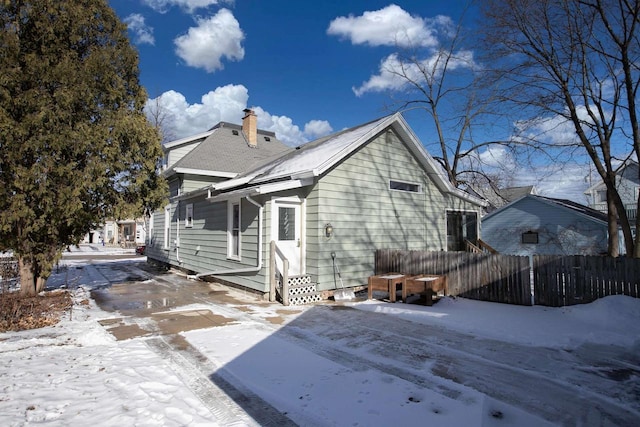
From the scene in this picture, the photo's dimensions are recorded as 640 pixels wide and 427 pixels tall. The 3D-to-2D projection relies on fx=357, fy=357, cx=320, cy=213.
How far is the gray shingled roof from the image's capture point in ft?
51.1

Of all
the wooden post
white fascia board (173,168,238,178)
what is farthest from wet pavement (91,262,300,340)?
white fascia board (173,168,238,178)

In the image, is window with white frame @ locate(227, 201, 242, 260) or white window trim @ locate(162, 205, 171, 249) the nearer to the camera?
window with white frame @ locate(227, 201, 242, 260)

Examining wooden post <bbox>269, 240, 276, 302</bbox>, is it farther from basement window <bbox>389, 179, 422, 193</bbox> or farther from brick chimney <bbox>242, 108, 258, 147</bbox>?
brick chimney <bbox>242, 108, 258, 147</bbox>

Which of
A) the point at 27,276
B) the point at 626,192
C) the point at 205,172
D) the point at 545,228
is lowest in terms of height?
the point at 27,276

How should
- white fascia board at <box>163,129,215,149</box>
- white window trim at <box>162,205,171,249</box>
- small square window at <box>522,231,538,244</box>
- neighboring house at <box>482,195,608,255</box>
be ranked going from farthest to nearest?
1. small square window at <box>522,231,538,244</box>
2. neighboring house at <box>482,195,608,255</box>
3. white fascia board at <box>163,129,215,149</box>
4. white window trim at <box>162,205,171,249</box>

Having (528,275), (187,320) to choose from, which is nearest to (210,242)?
(187,320)

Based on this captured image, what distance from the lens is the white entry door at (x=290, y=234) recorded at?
9.30m

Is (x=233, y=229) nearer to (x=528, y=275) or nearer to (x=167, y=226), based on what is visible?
(x=167, y=226)

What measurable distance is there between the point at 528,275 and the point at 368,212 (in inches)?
171

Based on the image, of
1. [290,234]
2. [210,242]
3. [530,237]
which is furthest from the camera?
[530,237]

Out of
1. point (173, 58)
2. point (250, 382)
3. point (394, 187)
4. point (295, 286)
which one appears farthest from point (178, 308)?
point (173, 58)

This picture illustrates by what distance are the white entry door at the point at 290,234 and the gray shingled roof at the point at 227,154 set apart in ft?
21.5

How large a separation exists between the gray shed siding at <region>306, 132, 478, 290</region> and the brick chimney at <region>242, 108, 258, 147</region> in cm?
981

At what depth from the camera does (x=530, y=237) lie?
22.4 metres
